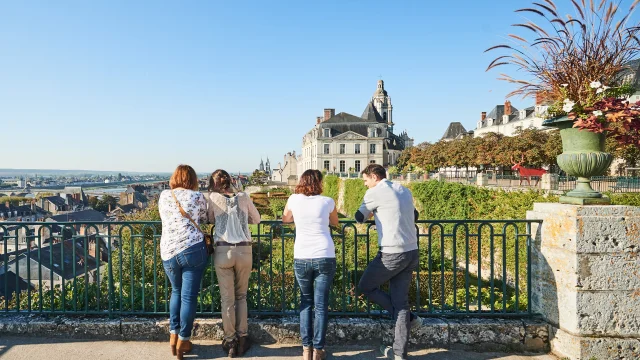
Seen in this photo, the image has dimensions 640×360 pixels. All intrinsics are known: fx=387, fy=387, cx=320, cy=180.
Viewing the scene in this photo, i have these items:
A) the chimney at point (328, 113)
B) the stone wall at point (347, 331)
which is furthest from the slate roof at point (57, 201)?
the stone wall at point (347, 331)

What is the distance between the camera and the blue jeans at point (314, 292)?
3.30m

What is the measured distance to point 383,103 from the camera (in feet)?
275

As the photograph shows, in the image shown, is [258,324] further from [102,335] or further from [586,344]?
[586,344]

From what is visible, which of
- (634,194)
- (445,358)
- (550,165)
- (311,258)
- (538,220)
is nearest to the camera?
(311,258)

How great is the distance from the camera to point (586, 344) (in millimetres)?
3469

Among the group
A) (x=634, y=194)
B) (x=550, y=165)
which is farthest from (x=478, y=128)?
(x=634, y=194)

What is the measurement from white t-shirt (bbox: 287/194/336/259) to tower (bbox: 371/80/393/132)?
81.6m

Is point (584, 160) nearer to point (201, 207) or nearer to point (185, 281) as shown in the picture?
point (201, 207)


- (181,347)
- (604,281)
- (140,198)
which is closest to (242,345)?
(181,347)

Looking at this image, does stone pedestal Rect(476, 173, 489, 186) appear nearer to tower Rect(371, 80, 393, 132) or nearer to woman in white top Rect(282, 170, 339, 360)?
woman in white top Rect(282, 170, 339, 360)

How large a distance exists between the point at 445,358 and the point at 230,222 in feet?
7.83

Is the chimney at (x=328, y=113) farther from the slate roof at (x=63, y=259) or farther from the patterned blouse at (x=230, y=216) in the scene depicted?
the patterned blouse at (x=230, y=216)

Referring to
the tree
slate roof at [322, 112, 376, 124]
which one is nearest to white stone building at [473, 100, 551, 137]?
slate roof at [322, 112, 376, 124]

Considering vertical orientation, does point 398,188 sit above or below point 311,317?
above
